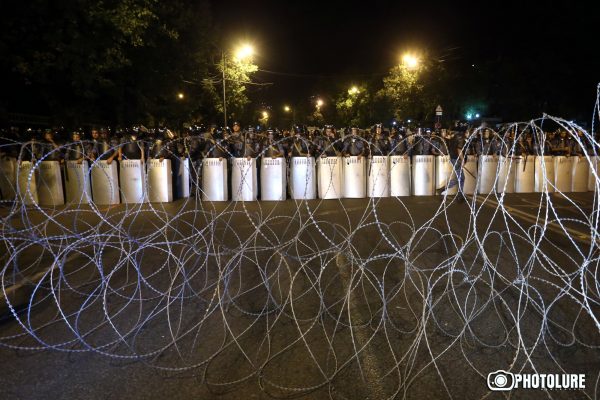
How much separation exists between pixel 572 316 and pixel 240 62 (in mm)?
35831

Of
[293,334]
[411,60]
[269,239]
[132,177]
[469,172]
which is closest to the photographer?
[293,334]

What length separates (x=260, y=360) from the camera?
452 cm

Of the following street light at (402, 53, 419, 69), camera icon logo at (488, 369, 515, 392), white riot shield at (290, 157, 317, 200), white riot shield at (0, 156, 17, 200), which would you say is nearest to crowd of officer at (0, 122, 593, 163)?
white riot shield at (0, 156, 17, 200)

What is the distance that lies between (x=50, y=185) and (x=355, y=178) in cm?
835

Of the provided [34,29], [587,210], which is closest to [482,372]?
[587,210]

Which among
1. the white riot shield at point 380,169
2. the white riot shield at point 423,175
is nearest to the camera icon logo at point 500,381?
the white riot shield at point 380,169

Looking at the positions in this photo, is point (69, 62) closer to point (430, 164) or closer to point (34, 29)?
point (34, 29)

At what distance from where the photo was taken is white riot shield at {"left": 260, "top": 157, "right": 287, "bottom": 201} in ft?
46.0

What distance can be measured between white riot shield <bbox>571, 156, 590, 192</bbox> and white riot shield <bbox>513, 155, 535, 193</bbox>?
126 centimetres

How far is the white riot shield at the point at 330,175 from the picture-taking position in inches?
551

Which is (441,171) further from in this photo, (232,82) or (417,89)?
(417,89)

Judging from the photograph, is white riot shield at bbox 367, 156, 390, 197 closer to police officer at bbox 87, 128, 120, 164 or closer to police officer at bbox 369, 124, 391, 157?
police officer at bbox 369, 124, 391, 157
